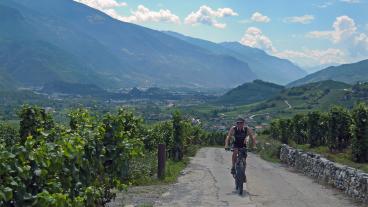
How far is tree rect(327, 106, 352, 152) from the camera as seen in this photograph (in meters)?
28.4

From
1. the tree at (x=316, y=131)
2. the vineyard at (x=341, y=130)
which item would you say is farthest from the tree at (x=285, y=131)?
the tree at (x=316, y=131)

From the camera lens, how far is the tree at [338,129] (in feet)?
93.2

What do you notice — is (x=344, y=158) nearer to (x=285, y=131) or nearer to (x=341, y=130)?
(x=341, y=130)

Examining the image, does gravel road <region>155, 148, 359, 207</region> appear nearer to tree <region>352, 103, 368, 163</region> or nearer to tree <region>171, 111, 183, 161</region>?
tree <region>352, 103, 368, 163</region>

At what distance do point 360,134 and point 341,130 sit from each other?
4.30 metres

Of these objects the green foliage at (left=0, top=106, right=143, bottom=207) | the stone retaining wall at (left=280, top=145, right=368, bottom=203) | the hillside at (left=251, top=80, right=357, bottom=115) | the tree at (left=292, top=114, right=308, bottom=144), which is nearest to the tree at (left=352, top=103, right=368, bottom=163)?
the stone retaining wall at (left=280, top=145, right=368, bottom=203)

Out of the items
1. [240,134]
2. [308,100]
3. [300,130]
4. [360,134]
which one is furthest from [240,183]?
[308,100]

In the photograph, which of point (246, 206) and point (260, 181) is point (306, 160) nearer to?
point (260, 181)

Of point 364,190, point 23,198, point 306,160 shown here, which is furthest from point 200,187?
point 23,198

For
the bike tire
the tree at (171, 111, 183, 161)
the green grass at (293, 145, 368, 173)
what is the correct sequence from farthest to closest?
1. the tree at (171, 111, 183, 161)
2. the green grass at (293, 145, 368, 173)
3. the bike tire

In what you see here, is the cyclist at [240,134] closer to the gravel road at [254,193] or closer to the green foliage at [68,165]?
the gravel road at [254,193]

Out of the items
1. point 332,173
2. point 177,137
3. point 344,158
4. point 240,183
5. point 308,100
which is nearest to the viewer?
point 240,183

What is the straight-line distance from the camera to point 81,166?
27.6ft

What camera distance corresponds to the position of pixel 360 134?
24203mm
